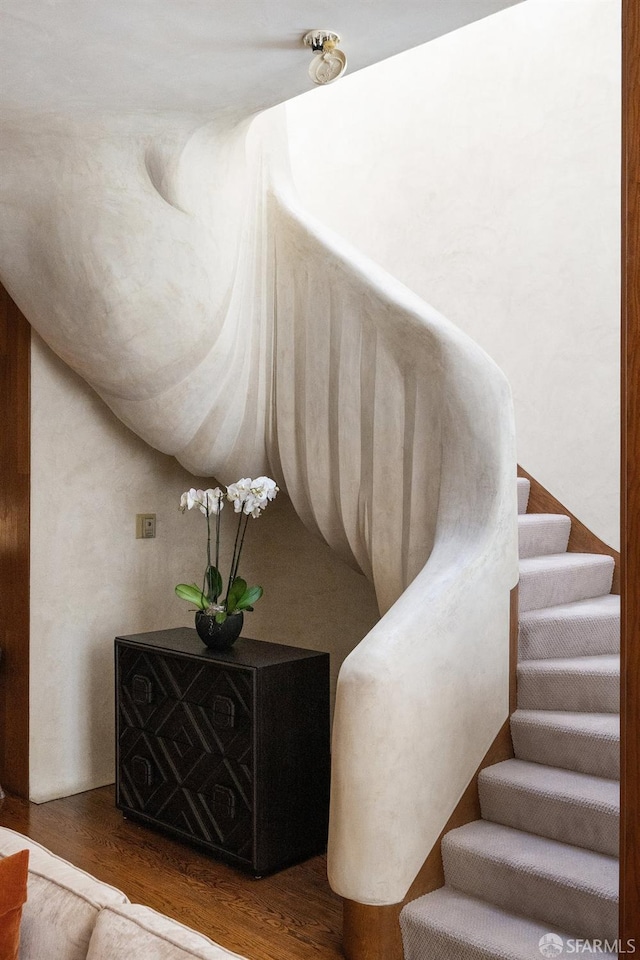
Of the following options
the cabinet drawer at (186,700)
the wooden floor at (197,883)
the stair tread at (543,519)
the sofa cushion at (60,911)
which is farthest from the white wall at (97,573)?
the sofa cushion at (60,911)

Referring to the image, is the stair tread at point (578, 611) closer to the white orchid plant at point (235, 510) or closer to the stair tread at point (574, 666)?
the stair tread at point (574, 666)

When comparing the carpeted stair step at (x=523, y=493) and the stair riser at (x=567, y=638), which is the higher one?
the carpeted stair step at (x=523, y=493)

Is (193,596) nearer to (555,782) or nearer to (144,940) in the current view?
(555,782)

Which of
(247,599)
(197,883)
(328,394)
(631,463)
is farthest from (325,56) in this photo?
(197,883)

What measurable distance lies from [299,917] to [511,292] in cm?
328

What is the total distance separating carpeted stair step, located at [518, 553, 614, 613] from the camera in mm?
3709

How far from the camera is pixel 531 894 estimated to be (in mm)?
2691

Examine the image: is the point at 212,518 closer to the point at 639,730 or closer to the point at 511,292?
the point at 511,292

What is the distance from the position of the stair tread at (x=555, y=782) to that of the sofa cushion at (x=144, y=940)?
68.1 inches

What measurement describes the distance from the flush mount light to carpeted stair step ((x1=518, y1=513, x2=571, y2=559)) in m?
2.23

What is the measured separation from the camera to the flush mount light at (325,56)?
257cm

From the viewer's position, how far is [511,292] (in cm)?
473

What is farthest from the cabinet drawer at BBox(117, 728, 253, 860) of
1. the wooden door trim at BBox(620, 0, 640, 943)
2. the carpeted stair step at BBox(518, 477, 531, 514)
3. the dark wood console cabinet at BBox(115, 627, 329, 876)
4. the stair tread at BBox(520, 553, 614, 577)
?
the carpeted stair step at BBox(518, 477, 531, 514)

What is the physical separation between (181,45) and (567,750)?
2.67m
